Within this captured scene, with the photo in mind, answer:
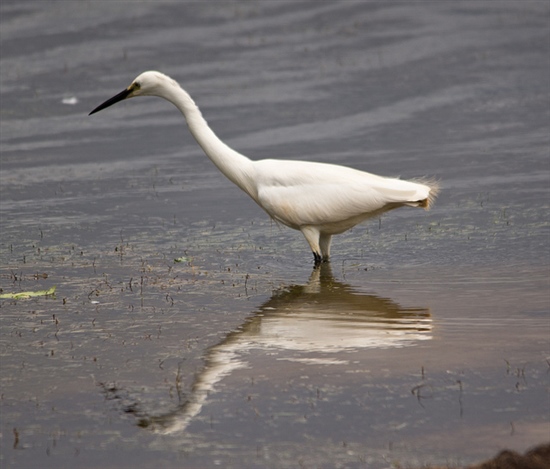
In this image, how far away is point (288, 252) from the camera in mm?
10555

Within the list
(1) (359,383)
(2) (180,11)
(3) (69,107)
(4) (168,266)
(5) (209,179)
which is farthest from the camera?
(2) (180,11)

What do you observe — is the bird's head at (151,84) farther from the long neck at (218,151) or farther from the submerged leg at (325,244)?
the submerged leg at (325,244)

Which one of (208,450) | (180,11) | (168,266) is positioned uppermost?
(180,11)

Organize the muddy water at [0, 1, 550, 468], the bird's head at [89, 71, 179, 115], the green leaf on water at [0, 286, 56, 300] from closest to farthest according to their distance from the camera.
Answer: the muddy water at [0, 1, 550, 468] → the green leaf on water at [0, 286, 56, 300] → the bird's head at [89, 71, 179, 115]

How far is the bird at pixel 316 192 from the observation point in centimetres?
959

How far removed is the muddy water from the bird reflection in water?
0.03 m

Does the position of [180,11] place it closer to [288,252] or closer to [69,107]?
[69,107]

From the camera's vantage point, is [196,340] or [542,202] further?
[542,202]

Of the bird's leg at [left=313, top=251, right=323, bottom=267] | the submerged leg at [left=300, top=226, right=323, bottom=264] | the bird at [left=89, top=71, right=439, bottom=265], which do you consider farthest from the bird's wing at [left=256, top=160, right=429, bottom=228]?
the bird's leg at [left=313, top=251, right=323, bottom=267]

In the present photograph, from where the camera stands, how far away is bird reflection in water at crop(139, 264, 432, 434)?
251 inches

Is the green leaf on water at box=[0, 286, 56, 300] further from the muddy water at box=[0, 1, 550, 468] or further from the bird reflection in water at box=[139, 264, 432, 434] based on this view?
the bird reflection in water at box=[139, 264, 432, 434]

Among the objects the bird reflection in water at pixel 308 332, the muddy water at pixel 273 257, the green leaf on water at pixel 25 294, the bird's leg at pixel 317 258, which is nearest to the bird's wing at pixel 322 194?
the bird's leg at pixel 317 258

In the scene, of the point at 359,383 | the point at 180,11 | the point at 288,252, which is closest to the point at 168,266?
the point at 288,252

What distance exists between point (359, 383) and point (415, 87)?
13036mm
